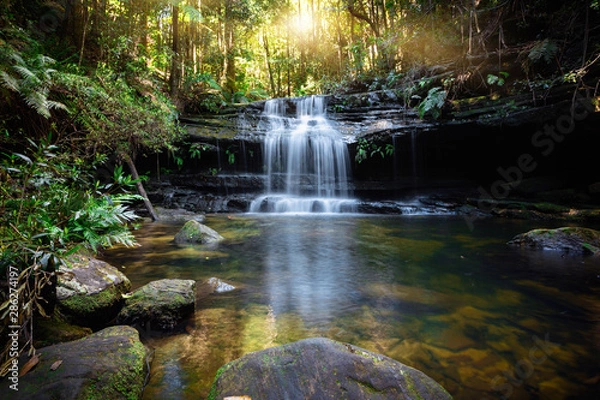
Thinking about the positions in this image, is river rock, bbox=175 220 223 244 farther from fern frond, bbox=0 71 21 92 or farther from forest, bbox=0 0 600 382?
fern frond, bbox=0 71 21 92

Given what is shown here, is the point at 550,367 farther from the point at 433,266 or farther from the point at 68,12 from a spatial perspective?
the point at 68,12

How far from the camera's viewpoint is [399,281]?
4.18 meters

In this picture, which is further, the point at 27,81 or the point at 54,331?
the point at 27,81

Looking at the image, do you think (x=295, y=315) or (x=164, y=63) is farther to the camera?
(x=164, y=63)

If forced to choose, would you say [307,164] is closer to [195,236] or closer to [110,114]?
[195,236]

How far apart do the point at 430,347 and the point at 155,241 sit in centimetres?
574

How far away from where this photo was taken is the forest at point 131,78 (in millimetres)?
2041

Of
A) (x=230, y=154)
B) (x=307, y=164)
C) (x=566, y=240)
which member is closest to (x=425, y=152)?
(x=307, y=164)

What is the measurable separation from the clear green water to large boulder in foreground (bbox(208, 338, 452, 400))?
523 millimetres

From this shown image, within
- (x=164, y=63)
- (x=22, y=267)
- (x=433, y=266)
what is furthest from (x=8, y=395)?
(x=164, y=63)

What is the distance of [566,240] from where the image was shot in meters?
5.40

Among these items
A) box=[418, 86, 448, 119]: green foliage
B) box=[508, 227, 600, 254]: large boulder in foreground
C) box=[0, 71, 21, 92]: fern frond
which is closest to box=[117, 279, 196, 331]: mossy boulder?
box=[0, 71, 21, 92]: fern frond

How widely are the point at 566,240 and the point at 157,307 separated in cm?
680

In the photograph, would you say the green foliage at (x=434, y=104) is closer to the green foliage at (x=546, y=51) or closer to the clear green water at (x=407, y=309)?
the green foliage at (x=546, y=51)
